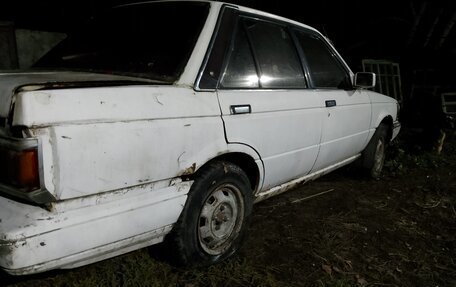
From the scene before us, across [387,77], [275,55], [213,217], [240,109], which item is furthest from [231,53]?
[387,77]

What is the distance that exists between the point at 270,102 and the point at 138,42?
0.95m

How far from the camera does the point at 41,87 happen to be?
153 cm

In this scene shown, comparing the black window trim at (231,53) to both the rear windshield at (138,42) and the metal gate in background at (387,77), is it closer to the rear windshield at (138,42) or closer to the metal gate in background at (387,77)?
the rear windshield at (138,42)

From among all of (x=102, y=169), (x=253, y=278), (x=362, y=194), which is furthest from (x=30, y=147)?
(x=362, y=194)

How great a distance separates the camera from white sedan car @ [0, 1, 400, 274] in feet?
5.07

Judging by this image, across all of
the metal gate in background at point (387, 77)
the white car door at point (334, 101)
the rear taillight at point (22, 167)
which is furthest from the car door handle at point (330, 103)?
the metal gate in background at point (387, 77)

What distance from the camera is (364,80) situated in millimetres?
3723

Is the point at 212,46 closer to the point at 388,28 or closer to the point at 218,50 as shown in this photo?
the point at 218,50

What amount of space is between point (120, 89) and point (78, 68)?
834 millimetres

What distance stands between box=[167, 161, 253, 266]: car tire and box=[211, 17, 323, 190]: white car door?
22 cm

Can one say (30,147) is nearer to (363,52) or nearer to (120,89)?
(120,89)

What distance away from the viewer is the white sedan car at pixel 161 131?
1544 millimetres

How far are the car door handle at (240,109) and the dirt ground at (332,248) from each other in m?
1.01

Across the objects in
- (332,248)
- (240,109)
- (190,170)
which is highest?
(240,109)
